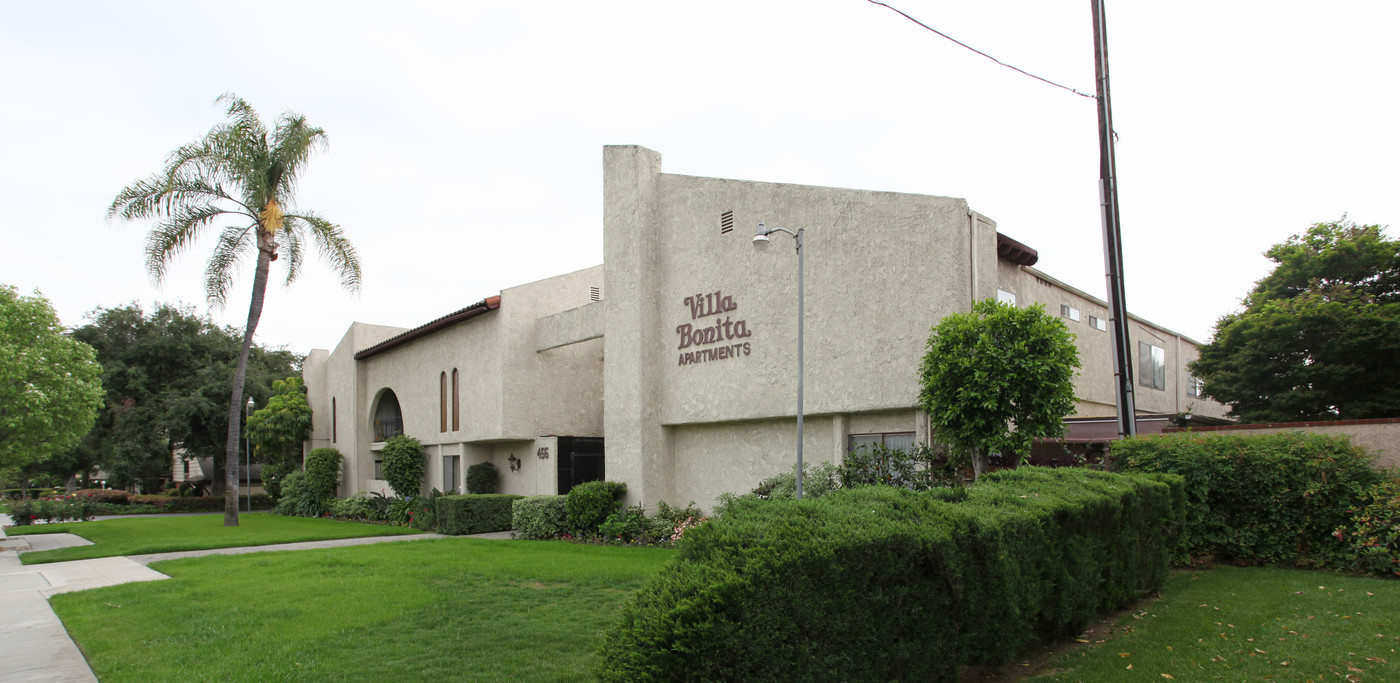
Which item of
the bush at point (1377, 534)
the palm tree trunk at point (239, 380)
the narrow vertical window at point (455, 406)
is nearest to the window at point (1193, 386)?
the bush at point (1377, 534)

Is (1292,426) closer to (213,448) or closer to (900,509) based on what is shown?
(900,509)

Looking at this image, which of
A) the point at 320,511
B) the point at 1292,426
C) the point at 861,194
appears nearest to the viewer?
the point at 1292,426

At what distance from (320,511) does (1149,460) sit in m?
31.6

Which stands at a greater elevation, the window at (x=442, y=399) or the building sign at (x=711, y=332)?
the building sign at (x=711, y=332)

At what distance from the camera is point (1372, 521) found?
10.0m

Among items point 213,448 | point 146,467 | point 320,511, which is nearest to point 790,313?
point 320,511

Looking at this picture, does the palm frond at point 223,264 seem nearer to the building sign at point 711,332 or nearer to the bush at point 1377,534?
the building sign at point 711,332

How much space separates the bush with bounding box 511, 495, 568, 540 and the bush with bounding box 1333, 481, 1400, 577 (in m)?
15.0

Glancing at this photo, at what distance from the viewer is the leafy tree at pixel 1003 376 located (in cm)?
1178

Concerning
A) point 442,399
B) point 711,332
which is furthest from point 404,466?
point 711,332

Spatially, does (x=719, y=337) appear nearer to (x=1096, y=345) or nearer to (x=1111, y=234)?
(x=1111, y=234)

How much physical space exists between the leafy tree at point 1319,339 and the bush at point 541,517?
66.2 ft

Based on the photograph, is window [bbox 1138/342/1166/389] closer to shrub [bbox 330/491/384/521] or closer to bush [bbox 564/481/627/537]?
bush [bbox 564/481/627/537]

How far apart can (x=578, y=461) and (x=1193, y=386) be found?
20656 mm
